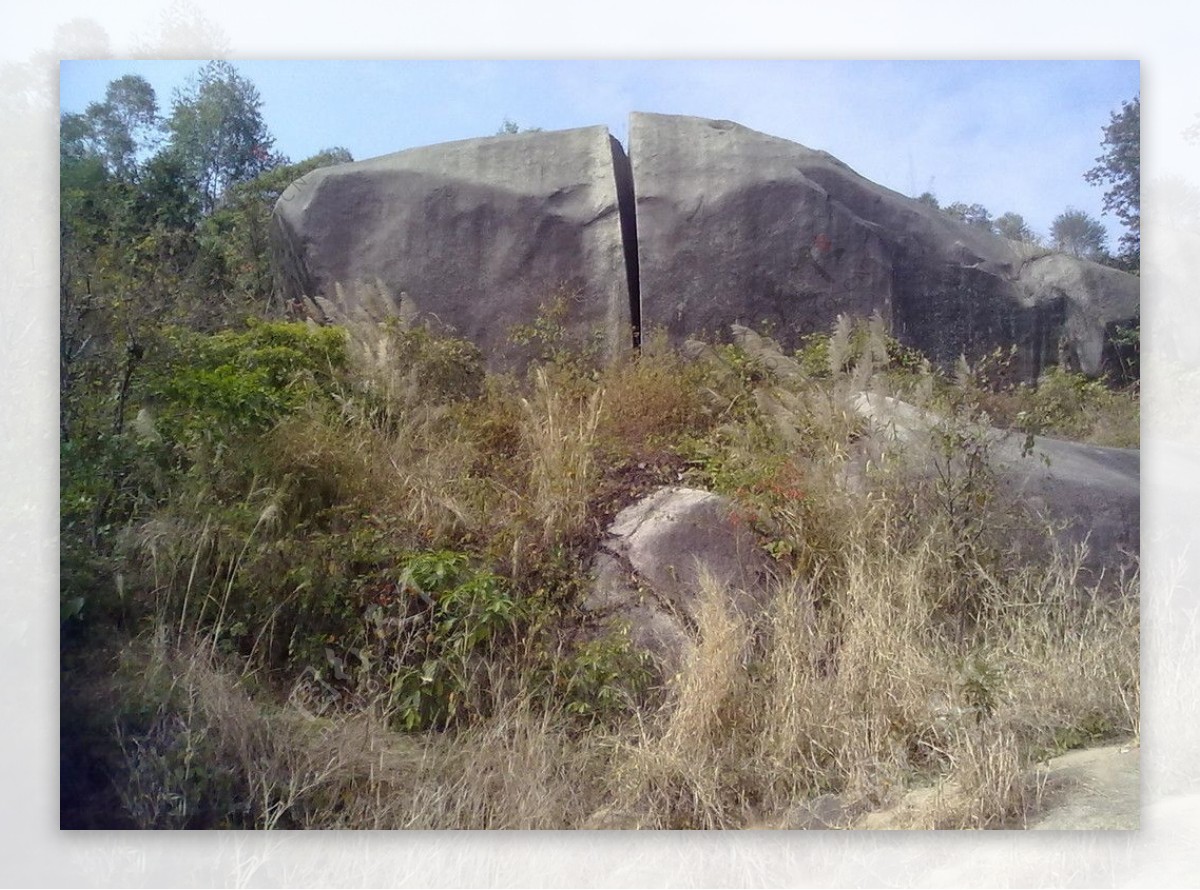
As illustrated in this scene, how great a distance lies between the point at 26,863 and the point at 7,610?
85 centimetres

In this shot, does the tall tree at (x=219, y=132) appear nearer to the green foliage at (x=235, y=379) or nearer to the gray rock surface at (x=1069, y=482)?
the green foliage at (x=235, y=379)

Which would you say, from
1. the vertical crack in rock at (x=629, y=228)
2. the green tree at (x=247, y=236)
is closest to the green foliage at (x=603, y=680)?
the vertical crack in rock at (x=629, y=228)

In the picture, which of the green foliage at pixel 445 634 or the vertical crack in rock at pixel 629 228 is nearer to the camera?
the green foliage at pixel 445 634

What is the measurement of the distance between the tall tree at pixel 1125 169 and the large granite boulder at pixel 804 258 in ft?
3.65

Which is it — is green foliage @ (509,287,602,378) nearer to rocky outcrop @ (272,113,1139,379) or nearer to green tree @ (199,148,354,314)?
rocky outcrop @ (272,113,1139,379)

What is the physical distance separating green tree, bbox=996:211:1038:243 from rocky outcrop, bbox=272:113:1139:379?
A: 0.28 meters

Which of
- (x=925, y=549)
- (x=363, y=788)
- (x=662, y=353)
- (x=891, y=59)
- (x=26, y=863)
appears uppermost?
(x=891, y=59)

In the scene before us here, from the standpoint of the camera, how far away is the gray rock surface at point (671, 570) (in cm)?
389

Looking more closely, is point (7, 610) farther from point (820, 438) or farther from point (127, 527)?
point (820, 438)

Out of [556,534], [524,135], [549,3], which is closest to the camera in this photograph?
[549,3]

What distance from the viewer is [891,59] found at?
3.83m

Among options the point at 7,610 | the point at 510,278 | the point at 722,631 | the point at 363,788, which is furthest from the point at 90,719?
the point at 510,278

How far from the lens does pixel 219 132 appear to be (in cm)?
450

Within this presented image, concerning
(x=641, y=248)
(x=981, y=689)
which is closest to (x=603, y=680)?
(x=981, y=689)
